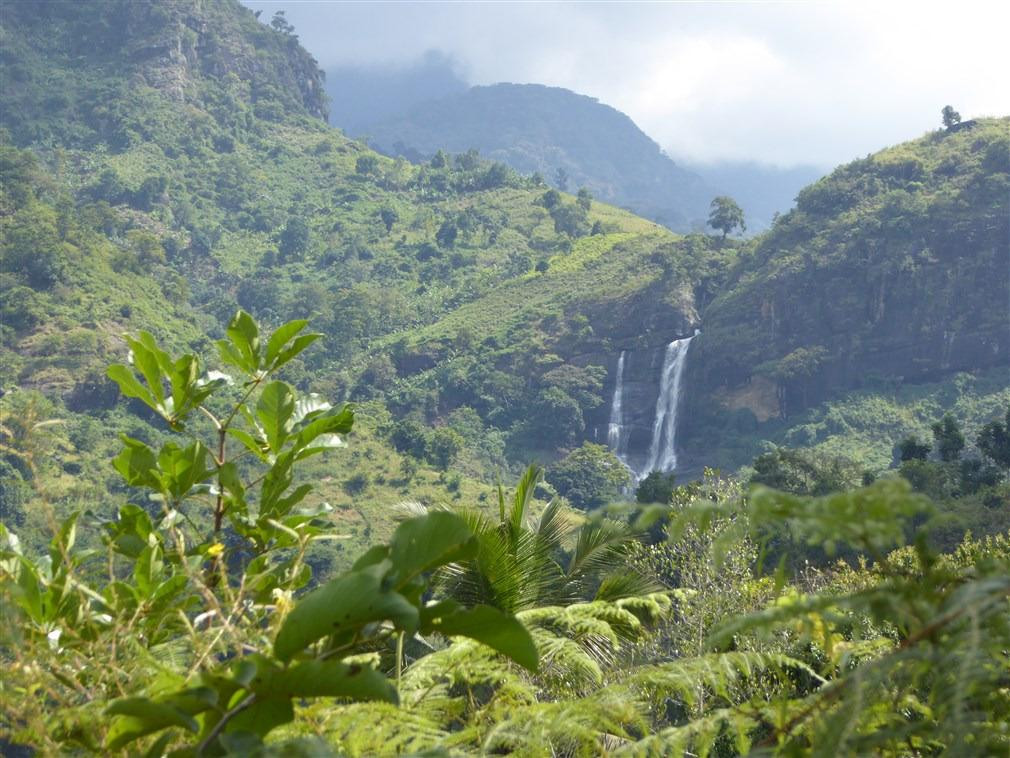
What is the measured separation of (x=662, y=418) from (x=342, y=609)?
6175cm

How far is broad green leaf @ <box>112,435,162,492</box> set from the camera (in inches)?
104

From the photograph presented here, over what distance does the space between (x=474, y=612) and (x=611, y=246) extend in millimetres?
76474

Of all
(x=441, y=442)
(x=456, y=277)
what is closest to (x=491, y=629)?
(x=441, y=442)

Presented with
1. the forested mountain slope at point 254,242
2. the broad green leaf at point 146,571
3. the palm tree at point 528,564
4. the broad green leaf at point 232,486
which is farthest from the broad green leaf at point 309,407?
the forested mountain slope at point 254,242

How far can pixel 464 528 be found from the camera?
4.99 ft

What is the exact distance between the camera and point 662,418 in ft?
205

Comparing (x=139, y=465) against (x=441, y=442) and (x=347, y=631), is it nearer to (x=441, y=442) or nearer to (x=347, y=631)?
(x=347, y=631)

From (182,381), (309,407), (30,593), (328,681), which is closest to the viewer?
(328,681)

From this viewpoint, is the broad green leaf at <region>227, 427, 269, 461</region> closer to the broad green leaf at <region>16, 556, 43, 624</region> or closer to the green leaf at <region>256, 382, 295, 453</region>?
the green leaf at <region>256, 382, 295, 453</region>

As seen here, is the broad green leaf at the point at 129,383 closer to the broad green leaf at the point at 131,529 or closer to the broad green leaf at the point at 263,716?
the broad green leaf at the point at 131,529

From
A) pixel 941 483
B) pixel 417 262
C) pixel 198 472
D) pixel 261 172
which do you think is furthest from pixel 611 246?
pixel 198 472

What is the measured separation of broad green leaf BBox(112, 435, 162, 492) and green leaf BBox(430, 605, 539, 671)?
1.28 m

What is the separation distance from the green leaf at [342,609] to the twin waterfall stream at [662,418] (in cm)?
5856

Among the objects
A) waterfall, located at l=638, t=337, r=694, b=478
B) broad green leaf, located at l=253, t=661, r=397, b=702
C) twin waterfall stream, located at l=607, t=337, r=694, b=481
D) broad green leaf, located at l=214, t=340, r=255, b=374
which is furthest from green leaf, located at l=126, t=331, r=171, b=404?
waterfall, located at l=638, t=337, r=694, b=478
